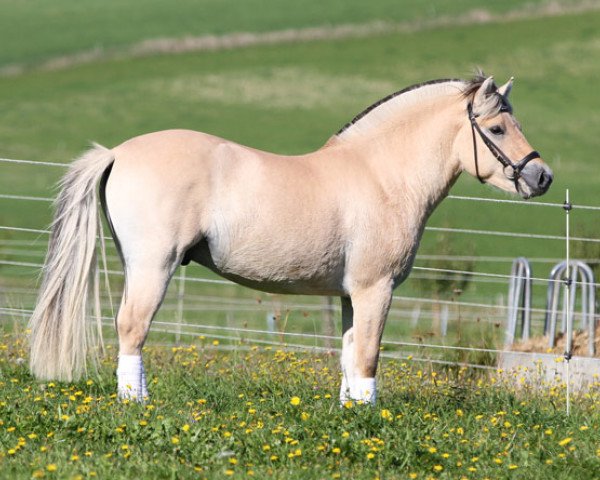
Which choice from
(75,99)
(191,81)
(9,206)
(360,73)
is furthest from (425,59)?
(9,206)

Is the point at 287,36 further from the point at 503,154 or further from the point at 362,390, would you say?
the point at 362,390

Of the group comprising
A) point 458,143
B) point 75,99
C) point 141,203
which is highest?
point 75,99

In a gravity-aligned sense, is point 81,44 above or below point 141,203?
above

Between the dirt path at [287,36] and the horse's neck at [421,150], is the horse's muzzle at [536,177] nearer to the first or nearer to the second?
the horse's neck at [421,150]

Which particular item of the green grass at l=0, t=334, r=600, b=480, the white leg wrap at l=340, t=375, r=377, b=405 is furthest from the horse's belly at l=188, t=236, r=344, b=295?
the green grass at l=0, t=334, r=600, b=480

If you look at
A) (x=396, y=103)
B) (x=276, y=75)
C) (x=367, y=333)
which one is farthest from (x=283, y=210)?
(x=276, y=75)

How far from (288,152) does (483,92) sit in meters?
26.2

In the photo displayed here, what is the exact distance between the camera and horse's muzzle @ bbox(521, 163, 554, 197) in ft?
22.7

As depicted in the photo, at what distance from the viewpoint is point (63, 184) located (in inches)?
258

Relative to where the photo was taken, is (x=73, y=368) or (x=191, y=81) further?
(x=191, y=81)

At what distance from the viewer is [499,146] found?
7.02 meters

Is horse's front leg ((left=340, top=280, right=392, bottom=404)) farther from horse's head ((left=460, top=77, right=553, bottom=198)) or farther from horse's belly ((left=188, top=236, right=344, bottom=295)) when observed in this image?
horse's head ((left=460, top=77, right=553, bottom=198))

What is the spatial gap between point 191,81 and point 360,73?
20.5 feet

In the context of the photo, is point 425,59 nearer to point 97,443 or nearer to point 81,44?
point 81,44
